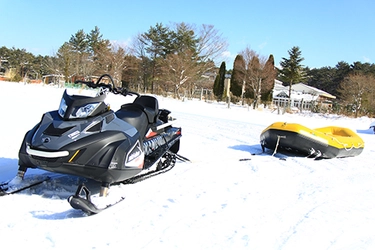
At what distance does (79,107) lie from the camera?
280cm

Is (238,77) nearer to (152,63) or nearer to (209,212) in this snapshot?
(152,63)

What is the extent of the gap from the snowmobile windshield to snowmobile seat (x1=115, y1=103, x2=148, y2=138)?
1.41 feet

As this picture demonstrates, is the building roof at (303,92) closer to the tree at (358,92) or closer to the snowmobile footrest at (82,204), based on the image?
the tree at (358,92)

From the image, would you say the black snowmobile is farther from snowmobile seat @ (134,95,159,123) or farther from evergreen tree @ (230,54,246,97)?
evergreen tree @ (230,54,246,97)

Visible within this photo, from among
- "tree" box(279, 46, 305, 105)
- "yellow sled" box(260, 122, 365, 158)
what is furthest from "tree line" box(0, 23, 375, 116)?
"yellow sled" box(260, 122, 365, 158)

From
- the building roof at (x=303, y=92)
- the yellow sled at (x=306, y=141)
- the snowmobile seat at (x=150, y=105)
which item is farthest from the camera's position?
the building roof at (x=303, y=92)

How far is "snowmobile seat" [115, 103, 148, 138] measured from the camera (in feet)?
11.0

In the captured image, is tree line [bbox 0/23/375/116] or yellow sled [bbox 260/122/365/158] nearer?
yellow sled [bbox 260/122/365/158]

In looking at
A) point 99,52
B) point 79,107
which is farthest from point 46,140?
point 99,52

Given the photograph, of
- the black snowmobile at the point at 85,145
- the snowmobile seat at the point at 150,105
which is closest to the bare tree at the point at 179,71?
the snowmobile seat at the point at 150,105

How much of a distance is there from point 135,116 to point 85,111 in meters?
0.72

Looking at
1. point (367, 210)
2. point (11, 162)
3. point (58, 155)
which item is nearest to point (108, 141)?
point (58, 155)

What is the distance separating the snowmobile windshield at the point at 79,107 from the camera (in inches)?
109

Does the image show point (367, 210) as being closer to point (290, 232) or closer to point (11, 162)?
point (290, 232)
